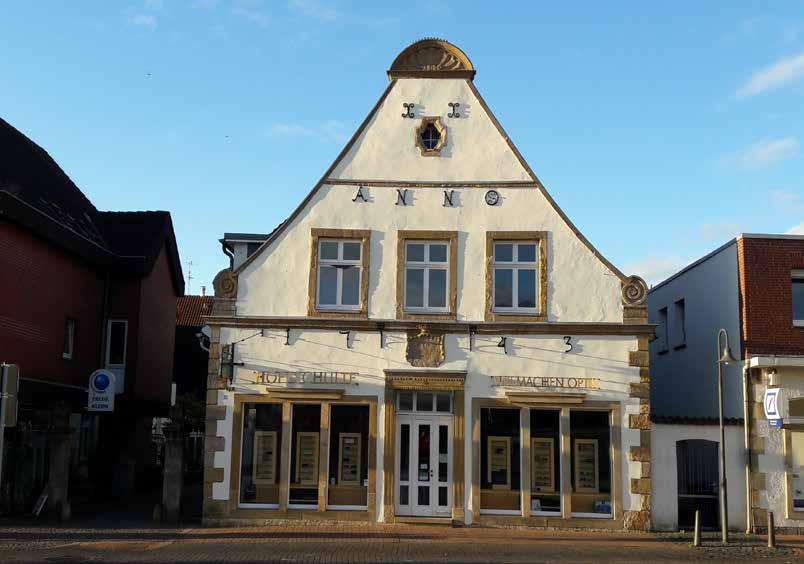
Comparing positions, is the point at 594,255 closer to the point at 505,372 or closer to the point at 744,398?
the point at 505,372

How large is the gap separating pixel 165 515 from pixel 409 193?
29.1 feet

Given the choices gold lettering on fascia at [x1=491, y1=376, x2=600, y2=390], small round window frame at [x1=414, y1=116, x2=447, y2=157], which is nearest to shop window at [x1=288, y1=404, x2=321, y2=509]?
gold lettering on fascia at [x1=491, y1=376, x2=600, y2=390]

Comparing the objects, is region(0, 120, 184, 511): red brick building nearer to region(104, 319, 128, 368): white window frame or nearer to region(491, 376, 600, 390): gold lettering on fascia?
region(104, 319, 128, 368): white window frame

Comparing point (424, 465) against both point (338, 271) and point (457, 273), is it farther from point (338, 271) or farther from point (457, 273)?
point (338, 271)

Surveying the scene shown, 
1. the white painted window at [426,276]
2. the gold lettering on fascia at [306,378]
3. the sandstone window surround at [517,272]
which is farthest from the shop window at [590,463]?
the gold lettering on fascia at [306,378]

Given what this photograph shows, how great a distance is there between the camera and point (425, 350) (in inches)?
754

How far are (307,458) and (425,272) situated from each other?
4.78m

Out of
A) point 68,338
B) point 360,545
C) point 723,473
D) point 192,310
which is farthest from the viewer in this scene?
point 192,310

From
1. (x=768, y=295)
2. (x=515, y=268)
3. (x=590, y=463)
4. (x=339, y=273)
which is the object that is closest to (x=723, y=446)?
(x=590, y=463)

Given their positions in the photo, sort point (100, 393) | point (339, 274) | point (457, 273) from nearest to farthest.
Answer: point (457, 273) < point (339, 274) < point (100, 393)

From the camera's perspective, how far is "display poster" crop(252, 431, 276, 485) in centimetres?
1895

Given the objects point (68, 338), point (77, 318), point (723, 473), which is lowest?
point (723, 473)

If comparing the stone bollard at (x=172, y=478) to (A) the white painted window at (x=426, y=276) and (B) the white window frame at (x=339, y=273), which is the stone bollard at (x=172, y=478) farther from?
(A) the white painted window at (x=426, y=276)

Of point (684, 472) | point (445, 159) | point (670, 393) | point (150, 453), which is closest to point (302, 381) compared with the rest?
point (445, 159)
